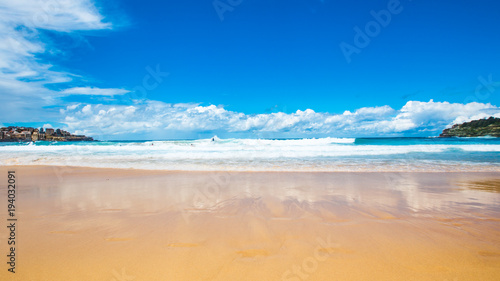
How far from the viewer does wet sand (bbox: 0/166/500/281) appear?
2639mm

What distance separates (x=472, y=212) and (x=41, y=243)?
278 inches

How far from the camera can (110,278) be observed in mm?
2549

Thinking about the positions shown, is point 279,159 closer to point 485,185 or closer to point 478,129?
point 485,185

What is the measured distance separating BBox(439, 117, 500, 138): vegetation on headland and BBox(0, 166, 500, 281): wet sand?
288ft

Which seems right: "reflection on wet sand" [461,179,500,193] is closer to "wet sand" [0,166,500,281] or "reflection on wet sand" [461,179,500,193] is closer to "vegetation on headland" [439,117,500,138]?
"wet sand" [0,166,500,281]

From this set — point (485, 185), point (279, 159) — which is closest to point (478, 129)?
point (279, 159)

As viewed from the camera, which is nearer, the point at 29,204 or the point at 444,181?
the point at 29,204

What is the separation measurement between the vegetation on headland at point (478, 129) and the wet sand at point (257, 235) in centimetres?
8770

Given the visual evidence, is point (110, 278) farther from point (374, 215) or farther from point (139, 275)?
point (374, 215)

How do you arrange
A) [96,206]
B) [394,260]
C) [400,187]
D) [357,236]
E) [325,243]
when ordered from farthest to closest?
[400,187], [96,206], [357,236], [325,243], [394,260]

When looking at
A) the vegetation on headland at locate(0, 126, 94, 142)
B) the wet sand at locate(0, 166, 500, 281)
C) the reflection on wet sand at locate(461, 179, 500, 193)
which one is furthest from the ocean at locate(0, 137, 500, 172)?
the vegetation on headland at locate(0, 126, 94, 142)

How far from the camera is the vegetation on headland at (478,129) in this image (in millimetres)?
69625

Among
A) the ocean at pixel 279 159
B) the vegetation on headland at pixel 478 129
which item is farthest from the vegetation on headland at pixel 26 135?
the vegetation on headland at pixel 478 129

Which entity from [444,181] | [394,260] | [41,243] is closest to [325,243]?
[394,260]
